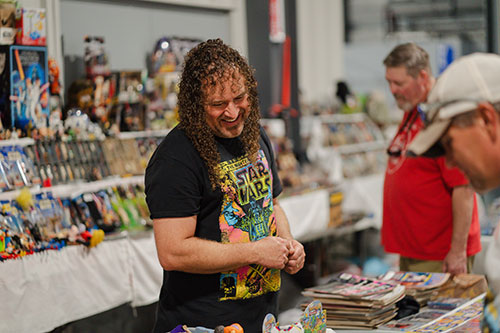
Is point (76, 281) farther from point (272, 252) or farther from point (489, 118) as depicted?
point (489, 118)

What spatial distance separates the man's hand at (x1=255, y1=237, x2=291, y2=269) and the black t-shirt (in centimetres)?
7

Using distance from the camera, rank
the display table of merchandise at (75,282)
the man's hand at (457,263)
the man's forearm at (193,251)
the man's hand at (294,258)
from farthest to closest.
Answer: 1. the display table of merchandise at (75,282)
2. the man's hand at (457,263)
3. the man's hand at (294,258)
4. the man's forearm at (193,251)

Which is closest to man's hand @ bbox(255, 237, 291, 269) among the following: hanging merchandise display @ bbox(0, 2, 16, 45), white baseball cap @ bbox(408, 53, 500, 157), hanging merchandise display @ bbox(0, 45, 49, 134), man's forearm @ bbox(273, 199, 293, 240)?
man's forearm @ bbox(273, 199, 293, 240)

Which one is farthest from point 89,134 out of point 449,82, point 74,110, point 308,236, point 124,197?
point 449,82

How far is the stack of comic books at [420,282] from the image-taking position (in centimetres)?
280

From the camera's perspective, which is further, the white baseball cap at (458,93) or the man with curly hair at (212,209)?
the man with curly hair at (212,209)

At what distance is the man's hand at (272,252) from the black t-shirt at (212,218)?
7cm

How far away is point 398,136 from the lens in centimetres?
344

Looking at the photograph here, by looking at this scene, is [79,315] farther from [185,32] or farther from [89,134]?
[185,32]

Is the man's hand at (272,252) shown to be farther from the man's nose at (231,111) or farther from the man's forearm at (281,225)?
the man's nose at (231,111)

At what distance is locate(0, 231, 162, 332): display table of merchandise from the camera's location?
3.36 metres

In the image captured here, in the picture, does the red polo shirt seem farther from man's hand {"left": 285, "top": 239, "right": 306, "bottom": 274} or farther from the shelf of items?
the shelf of items

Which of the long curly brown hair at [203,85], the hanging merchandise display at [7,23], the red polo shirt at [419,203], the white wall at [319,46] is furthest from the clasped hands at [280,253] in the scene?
the white wall at [319,46]

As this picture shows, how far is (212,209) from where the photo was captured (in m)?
2.28
